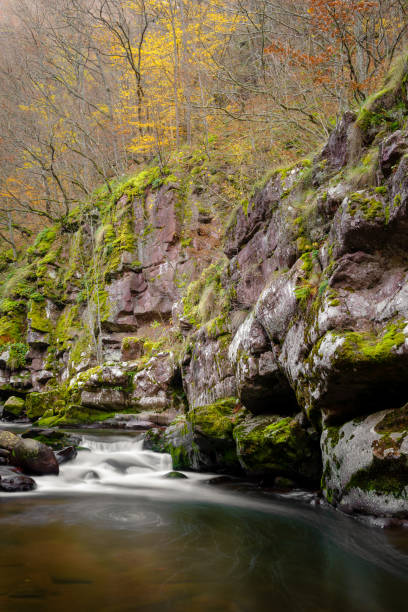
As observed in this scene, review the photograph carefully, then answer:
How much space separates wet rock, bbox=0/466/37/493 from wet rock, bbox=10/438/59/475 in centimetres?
62

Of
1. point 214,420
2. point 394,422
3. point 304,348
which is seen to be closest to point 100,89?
point 214,420

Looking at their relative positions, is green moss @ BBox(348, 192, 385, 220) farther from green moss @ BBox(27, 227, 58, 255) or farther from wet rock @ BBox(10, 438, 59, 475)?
green moss @ BBox(27, 227, 58, 255)

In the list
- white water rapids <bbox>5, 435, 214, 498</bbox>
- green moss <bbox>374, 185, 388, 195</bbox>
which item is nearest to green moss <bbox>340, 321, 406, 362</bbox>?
green moss <bbox>374, 185, 388, 195</bbox>

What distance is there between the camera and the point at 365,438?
4.09 m

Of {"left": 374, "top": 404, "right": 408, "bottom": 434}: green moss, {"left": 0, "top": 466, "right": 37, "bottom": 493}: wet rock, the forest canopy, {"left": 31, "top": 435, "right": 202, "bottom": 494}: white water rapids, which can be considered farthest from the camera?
the forest canopy

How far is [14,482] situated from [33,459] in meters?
1.10

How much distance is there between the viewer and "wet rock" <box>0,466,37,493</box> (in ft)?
19.1

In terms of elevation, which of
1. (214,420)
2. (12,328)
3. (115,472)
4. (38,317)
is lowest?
(115,472)

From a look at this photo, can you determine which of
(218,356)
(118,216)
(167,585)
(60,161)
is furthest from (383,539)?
(60,161)

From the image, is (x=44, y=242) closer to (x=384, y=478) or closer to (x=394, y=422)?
(x=394, y=422)

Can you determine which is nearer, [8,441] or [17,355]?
[8,441]

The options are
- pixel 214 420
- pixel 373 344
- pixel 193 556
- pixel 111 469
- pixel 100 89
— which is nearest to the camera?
pixel 193 556

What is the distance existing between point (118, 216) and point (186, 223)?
164 inches

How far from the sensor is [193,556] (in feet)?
11.5
